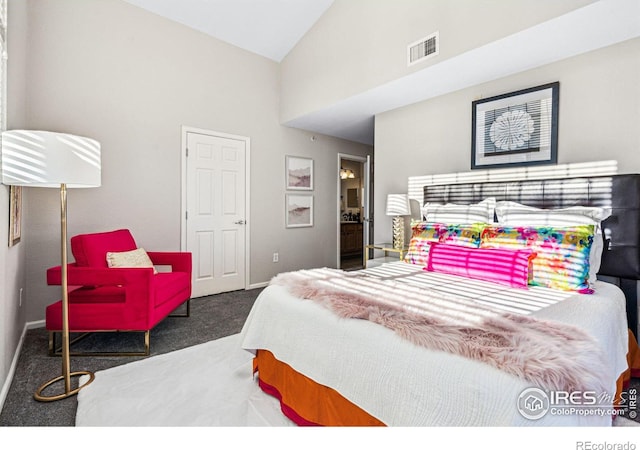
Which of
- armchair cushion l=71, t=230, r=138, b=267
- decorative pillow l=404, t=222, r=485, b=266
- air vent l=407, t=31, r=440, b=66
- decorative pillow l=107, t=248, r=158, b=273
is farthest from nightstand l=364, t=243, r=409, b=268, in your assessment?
armchair cushion l=71, t=230, r=138, b=267

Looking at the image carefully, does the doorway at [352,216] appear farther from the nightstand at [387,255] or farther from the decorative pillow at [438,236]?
the decorative pillow at [438,236]

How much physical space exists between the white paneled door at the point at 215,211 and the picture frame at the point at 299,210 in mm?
747

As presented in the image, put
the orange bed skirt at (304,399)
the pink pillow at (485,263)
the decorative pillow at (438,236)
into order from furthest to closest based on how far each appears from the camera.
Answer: the decorative pillow at (438,236)
the pink pillow at (485,263)
the orange bed skirt at (304,399)

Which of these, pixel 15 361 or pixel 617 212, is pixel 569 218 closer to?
pixel 617 212

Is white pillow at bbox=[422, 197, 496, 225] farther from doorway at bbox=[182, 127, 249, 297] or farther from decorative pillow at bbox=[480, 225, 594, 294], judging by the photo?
doorway at bbox=[182, 127, 249, 297]

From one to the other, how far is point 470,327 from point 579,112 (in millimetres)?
2379

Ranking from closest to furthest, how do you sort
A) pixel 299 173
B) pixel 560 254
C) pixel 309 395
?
pixel 309 395 < pixel 560 254 < pixel 299 173

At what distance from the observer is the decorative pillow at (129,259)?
2799 millimetres

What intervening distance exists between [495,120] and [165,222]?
3.69 metres

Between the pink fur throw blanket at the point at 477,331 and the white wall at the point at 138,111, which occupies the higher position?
the white wall at the point at 138,111

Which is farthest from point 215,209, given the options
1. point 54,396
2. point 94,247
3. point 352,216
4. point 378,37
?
point 352,216

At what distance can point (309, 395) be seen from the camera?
1.60m

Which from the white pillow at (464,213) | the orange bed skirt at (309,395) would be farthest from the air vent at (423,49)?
the orange bed skirt at (309,395)

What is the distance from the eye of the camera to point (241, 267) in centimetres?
454
